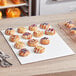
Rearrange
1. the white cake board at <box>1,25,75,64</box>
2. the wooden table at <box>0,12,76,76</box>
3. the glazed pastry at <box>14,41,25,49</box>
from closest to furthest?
the wooden table at <box>0,12,76,76</box>
the white cake board at <box>1,25,75,64</box>
the glazed pastry at <box>14,41,25,49</box>

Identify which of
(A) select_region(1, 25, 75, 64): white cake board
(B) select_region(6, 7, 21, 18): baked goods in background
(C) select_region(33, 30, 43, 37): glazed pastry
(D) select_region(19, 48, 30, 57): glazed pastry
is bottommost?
A: (B) select_region(6, 7, 21, 18): baked goods in background

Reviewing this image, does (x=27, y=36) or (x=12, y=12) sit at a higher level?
(x=27, y=36)

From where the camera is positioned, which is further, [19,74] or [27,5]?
[27,5]

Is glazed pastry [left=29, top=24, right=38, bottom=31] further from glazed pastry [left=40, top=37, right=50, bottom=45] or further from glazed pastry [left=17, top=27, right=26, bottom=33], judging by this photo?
glazed pastry [left=40, top=37, right=50, bottom=45]

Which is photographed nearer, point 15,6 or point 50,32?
point 50,32

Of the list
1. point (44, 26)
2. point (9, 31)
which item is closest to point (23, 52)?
point (9, 31)

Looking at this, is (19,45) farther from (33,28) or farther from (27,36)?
(33,28)

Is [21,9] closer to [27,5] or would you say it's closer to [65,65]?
[27,5]

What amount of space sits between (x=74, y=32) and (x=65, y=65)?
44 centimetres

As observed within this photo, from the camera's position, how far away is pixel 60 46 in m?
2.03

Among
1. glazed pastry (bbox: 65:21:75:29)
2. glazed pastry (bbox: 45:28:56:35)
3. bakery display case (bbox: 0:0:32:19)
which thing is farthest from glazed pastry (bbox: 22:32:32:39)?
bakery display case (bbox: 0:0:32:19)

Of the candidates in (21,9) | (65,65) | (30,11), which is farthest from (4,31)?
(21,9)

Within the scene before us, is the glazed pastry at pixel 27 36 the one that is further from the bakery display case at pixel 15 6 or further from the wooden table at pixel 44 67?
the bakery display case at pixel 15 6

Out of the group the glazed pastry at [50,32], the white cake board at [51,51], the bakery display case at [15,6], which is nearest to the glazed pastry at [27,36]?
the white cake board at [51,51]
